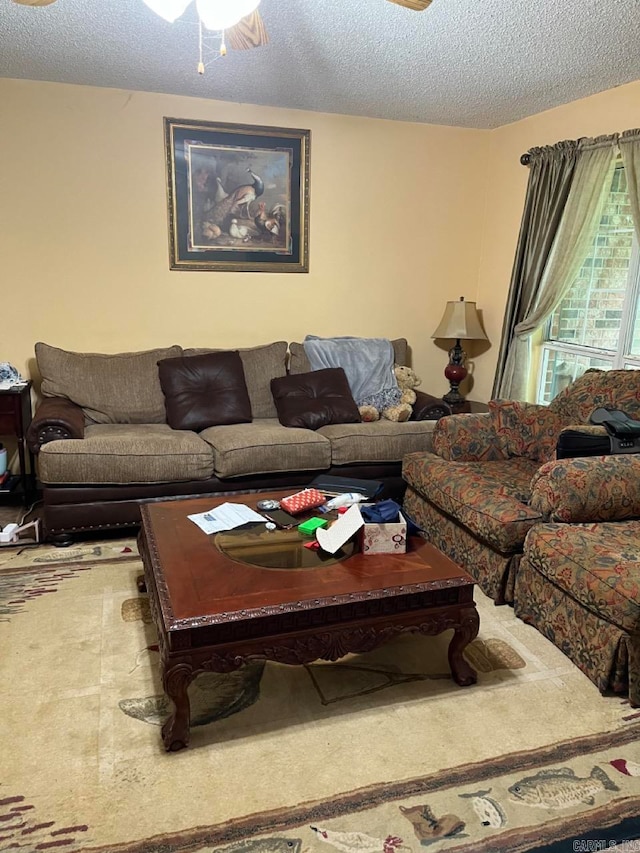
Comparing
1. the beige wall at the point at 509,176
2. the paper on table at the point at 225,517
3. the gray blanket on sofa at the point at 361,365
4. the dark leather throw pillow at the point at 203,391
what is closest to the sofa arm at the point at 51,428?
the dark leather throw pillow at the point at 203,391

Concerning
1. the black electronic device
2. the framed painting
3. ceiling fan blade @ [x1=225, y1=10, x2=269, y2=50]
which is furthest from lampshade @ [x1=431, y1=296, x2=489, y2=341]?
ceiling fan blade @ [x1=225, y1=10, x2=269, y2=50]

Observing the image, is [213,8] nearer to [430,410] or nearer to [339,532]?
[339,532]

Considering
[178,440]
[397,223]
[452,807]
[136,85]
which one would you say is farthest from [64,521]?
[397,223]

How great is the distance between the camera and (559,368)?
4254 millimetres

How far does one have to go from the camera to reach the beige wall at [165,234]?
12.6ft

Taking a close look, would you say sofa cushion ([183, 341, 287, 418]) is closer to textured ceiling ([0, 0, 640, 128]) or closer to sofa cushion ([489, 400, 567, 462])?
sofa cushion ([489, 400, 567, 462])

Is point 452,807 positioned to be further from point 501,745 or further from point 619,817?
point 619,817

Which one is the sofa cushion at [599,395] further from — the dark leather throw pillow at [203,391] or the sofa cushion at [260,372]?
the dark leather throw pillow at [203,391]

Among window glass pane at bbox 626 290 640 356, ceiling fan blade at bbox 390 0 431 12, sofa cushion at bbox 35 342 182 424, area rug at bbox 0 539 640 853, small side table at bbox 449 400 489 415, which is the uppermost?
ceiling fan blade at bbox 390 0 431 12

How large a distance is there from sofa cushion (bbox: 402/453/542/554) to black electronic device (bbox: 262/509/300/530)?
0.85m

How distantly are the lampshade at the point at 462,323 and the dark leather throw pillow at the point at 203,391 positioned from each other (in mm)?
1559

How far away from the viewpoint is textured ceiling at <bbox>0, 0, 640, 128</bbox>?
2.60m

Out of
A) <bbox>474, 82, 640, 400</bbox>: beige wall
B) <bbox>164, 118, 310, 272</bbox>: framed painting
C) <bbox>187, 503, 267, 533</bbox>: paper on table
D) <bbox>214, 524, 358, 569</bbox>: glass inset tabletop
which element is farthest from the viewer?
<bbox>164, 118, 310, 272</bbox>: framed painting

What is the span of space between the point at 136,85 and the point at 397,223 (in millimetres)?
1951
